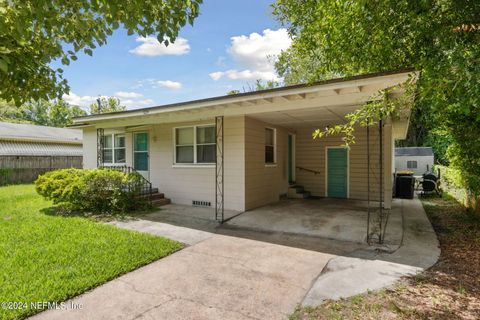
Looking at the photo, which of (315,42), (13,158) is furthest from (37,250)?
(13,158)

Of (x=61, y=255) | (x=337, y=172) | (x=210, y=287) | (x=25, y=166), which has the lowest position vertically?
(x=210, y=287)

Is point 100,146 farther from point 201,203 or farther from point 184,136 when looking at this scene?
point 201,203

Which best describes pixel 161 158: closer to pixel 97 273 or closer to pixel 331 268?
pixel 97 273

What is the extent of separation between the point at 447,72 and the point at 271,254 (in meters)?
3.49

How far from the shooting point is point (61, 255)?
4.37 m

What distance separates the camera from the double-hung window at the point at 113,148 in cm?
1076

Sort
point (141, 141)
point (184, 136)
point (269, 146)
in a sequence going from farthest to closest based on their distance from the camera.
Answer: point (141, 141), point (269, 146), point (184, 136)

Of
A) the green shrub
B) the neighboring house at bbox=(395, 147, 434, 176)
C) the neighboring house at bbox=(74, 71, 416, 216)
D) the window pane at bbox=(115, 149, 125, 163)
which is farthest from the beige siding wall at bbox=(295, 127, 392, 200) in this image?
the neighboring house at bbox=(395, 147, 434, 176)

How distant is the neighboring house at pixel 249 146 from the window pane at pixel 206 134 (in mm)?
30

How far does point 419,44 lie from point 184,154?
6803 mm

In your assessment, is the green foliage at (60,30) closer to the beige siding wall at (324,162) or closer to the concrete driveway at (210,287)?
the concrete driveway at (210,287)

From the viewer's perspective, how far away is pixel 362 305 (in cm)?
297

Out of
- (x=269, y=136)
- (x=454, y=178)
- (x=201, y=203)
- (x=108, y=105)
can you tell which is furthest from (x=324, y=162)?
(x=108, y=105)

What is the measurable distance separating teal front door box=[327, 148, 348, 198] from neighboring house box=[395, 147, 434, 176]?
50.1 ft
